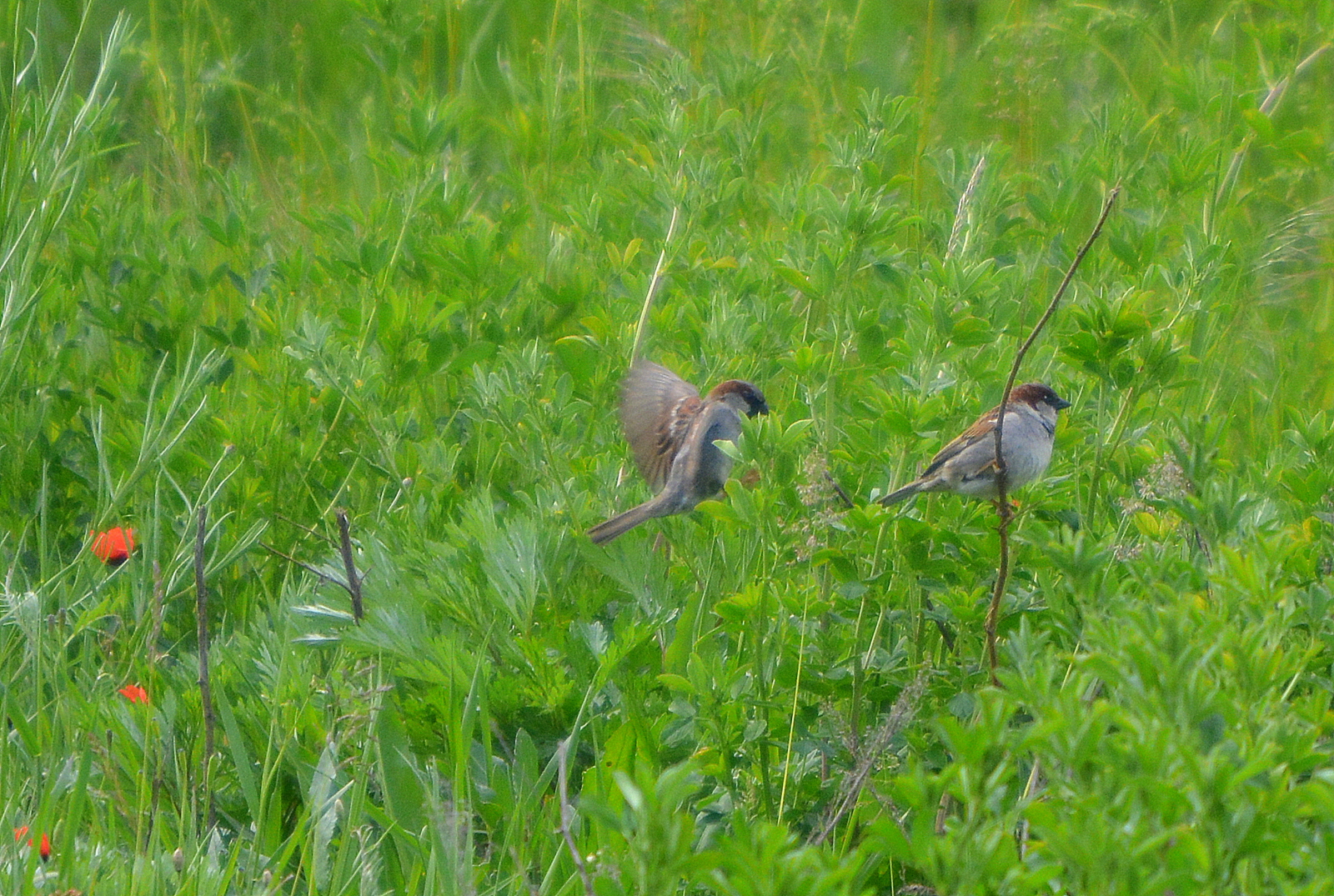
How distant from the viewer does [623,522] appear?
120 inches

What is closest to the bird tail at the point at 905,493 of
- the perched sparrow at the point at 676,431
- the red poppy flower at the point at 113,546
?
the perched sparrow at the point at 676,431

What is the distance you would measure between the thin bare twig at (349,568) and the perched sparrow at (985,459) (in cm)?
95

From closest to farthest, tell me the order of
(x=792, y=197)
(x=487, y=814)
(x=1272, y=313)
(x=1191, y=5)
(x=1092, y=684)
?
(x=1092, y=684)
(x=487, y=814)
(x=792, y=197)
(x=1272, y=313)
(x=1191, y=5)

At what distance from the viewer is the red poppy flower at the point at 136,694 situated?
2.49 m

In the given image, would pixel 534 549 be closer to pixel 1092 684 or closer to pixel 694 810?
pixel 694 810

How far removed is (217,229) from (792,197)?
1.77 m

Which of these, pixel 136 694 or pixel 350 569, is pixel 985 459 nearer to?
pixel 350 569

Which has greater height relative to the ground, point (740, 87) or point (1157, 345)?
point (1157, 345)

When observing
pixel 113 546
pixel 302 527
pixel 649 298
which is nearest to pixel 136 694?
pixel 113 546

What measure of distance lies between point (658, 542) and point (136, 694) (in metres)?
1.33

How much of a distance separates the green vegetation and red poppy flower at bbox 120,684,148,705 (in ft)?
0.19

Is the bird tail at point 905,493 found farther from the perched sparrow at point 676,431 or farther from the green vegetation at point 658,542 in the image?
the perched sparrow at point 676,431

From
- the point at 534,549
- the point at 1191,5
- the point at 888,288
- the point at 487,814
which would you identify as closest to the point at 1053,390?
the point at 888,288

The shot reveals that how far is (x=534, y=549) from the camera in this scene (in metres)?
2.55
